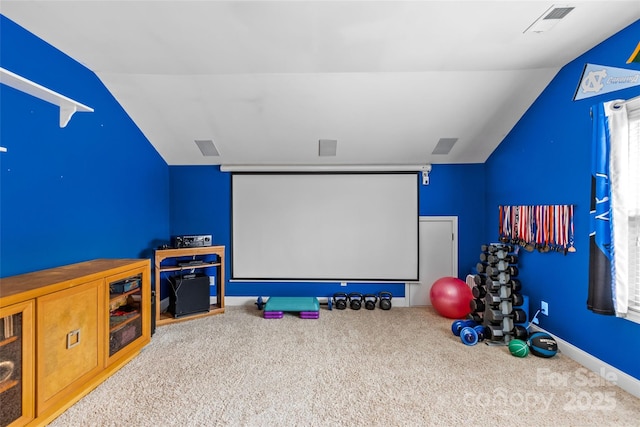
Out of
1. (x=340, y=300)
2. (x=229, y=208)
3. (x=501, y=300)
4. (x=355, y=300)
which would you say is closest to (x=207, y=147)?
(x=229, y=208)

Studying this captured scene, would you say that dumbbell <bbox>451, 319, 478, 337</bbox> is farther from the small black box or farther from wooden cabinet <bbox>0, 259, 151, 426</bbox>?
wooden cabinet <bbox>0, 259, 151, 426</bbox>

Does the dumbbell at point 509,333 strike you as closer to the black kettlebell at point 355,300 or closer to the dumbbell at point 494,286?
the dumbbell at point 494,286

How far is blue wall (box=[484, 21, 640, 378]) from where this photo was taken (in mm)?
2100

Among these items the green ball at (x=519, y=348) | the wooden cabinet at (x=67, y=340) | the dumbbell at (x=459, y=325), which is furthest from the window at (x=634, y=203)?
the wooden cabinet at (x=67, y=340)

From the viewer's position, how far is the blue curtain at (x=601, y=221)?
2045 mm

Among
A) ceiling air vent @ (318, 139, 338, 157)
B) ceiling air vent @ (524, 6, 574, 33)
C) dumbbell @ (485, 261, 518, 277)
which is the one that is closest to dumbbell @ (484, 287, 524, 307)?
dumbbell @ (485, 261, 518, 277)

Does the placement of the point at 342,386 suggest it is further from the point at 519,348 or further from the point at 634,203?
the point at 634,203

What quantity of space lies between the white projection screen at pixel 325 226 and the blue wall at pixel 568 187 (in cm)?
133

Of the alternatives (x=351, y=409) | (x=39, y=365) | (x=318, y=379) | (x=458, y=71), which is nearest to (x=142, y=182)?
(x=39, y=365)

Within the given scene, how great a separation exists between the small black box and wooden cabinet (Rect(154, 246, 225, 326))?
2.8 inches

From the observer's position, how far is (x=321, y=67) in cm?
264

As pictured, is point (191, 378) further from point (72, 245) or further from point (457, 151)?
point (457, 151)

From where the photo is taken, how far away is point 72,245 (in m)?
2.45

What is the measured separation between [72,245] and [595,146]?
4.27 m
